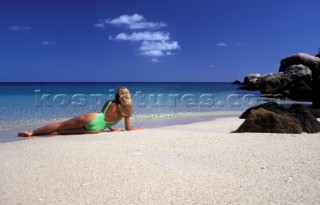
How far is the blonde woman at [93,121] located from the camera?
649 centimetres

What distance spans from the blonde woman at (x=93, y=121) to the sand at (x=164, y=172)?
133 cm

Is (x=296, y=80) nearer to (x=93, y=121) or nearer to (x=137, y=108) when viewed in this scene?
(x=137, y=108)

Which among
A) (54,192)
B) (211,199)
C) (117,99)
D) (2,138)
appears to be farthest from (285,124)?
(2,138)

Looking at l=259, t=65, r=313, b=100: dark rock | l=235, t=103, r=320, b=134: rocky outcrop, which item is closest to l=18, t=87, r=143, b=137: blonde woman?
l=235, t=103, r=320, b=134: rocky outcrop

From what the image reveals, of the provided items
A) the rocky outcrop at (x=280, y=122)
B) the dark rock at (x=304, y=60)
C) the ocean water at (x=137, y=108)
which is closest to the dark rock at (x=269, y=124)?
the rocky outcrop at (x=280, y=122)

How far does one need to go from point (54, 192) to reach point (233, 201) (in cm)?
161

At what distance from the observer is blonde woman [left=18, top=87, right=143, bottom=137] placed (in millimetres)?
6492

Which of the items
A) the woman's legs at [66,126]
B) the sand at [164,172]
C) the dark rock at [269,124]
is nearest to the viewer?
the sand at [164,172]

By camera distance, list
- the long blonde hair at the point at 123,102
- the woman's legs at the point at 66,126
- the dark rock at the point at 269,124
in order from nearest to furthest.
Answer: the dark rock at the point at 269,124
the woman's legs at the point at 66,126
the long blonde hair at the point at 123,102

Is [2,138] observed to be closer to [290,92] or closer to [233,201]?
[233,201]

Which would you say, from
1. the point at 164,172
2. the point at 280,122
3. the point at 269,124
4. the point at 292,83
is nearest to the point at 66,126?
the point at 164,172

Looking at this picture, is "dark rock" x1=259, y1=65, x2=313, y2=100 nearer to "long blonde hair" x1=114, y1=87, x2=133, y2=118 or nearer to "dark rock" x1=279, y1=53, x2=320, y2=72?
"dark rock" x1=279, y1=53, x2=320, y2=72

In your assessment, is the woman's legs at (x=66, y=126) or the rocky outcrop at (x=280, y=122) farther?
the woman's legs at (x=66, y=126)

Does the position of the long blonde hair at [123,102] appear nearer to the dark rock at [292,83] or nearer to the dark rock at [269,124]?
the dark rock at [269,124]
